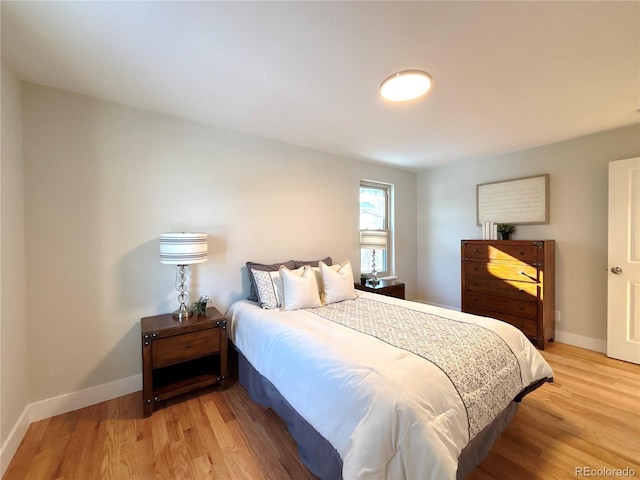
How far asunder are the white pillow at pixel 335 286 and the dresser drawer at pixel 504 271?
179 centimetres

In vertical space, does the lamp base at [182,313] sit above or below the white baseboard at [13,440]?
above

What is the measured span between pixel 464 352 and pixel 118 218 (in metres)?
2.63

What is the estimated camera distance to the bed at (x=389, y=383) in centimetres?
104

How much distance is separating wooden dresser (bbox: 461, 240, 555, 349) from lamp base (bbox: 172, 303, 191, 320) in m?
3.29

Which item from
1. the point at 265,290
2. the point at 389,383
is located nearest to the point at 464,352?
the point at 389,383

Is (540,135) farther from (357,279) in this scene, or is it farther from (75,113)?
(75,113)

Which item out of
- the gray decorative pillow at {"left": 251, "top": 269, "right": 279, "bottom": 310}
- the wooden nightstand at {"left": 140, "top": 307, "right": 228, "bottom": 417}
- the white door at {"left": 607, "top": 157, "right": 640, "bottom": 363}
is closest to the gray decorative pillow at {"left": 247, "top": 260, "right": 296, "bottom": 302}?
the gray decorative pillow at {"left": 251, "top": 269, "right": 279, "bottom": 310}

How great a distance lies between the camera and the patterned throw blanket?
1291 mm

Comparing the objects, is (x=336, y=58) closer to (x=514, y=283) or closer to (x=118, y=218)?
(x=118, y=218)

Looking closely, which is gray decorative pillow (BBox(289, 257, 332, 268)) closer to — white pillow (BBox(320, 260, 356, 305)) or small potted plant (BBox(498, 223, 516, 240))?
white pillow (BBox(320, 260, 356, 305))

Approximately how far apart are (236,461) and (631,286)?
12.4 ft

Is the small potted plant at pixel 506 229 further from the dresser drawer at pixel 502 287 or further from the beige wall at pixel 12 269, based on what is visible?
the beige wall at pixel 12 269

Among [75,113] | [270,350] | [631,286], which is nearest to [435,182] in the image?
[631,286]

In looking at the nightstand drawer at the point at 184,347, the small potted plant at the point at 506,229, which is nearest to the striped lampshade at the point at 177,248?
the nightstand drawer at the point at 184,347
